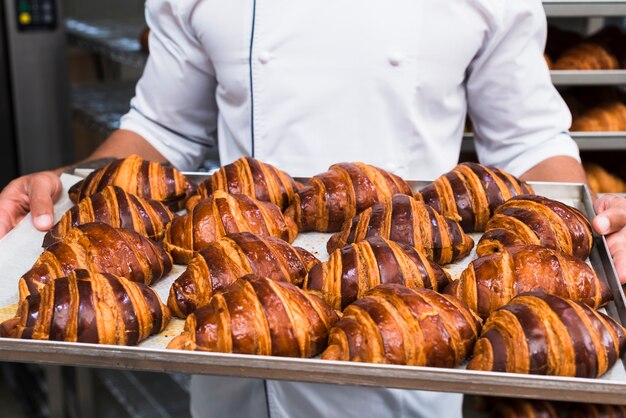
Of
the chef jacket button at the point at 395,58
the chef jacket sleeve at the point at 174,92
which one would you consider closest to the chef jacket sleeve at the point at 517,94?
the chef jacket button at the point at 395,58

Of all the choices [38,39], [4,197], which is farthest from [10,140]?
[4,197]

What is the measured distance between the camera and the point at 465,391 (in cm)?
98

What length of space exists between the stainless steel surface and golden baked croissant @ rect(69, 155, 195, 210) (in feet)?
6.67

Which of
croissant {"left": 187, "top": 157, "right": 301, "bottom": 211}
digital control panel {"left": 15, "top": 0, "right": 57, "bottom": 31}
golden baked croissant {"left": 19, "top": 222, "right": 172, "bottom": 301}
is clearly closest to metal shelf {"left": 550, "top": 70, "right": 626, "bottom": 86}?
croissant {"left": 187, "top": 157, "right": 301, "bottom": 211}

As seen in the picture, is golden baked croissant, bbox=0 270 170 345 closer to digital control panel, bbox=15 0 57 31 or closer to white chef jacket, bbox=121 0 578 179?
white chef jacket, bbox=121 0 578 179

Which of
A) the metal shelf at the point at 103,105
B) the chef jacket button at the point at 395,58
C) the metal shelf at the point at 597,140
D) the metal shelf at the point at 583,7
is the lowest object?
the metal shelf at the point at 103,105

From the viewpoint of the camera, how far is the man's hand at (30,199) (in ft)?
4.95

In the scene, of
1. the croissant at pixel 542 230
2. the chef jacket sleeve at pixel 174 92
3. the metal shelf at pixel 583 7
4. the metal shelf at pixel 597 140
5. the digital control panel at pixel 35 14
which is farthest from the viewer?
the digital control panel at pixel 35 14

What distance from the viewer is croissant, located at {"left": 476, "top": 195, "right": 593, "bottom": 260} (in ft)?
4.40

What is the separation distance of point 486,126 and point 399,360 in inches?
42.6

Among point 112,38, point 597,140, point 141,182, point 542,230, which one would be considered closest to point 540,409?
point 542,230

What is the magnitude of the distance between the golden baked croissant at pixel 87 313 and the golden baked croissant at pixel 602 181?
194cm

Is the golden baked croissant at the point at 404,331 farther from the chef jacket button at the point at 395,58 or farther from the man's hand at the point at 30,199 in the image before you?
the chef jacket button at the point at 395,58

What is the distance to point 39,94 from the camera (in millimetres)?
3504
